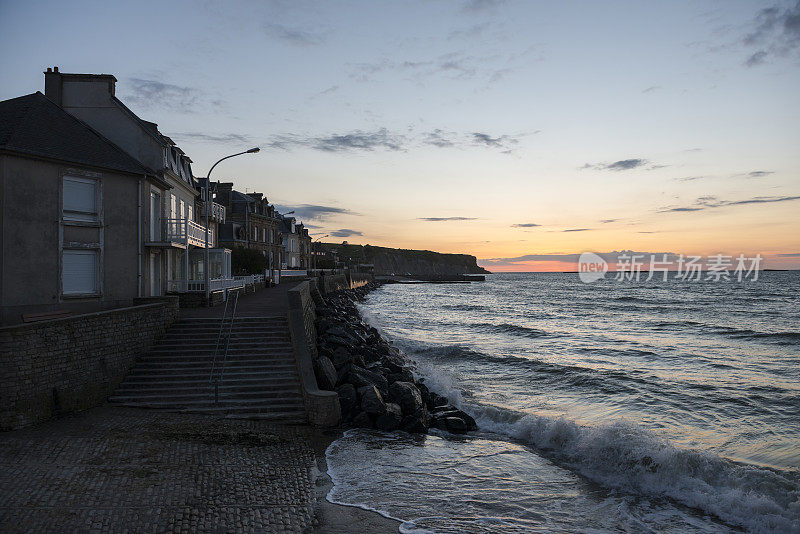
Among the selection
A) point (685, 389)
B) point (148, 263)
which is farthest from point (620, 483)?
point (148, 263)

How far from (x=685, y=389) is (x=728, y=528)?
10.9 metres

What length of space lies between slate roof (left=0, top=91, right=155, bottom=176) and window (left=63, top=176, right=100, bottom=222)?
2.28 ft

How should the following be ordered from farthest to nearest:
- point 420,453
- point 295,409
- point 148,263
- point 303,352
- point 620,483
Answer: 1. point 148,263
2. point 303,352
3. point 295,409
4. point 420,453
5. point 620,483

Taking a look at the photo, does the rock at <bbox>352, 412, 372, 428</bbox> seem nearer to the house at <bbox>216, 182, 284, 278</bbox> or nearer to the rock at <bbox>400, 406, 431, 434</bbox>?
the rock at <bbox>400, 406, 431, 434</bbox>

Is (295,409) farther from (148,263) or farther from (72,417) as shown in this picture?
(148,263)

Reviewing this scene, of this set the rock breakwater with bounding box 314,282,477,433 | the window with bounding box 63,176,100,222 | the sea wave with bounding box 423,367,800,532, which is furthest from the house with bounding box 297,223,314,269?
the sea wave with bounding box 423,367,800,532

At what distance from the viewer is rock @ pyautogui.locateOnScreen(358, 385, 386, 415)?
12.7 metres

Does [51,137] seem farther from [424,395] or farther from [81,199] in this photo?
[424,395]

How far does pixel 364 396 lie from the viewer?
13203 mm

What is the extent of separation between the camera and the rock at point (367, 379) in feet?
47.9

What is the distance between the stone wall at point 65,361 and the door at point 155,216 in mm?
7109

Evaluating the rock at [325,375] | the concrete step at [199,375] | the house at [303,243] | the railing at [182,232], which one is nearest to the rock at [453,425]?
the rock at [325,375]

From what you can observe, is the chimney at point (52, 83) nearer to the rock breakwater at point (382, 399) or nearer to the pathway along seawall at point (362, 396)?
the pathway along seawall at point (362, 396)

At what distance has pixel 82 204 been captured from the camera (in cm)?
1673
